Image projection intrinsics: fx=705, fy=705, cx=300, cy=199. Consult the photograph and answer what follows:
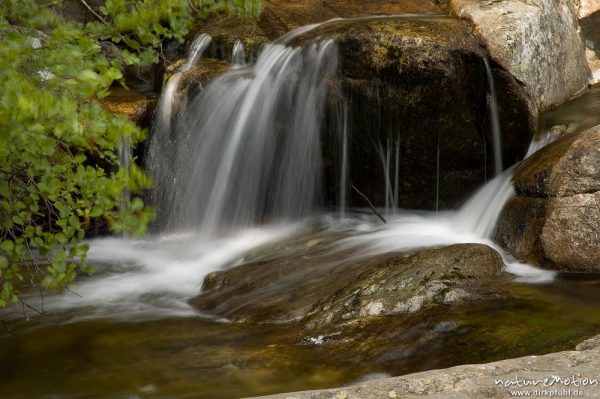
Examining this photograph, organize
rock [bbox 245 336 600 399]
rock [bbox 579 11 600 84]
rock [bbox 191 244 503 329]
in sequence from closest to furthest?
rock [bbox 245 336 600 399]
rock [bbox 191 244 503 329]
rock [bbox 579 11 600 84]

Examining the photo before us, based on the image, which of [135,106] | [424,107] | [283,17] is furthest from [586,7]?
[135,106]

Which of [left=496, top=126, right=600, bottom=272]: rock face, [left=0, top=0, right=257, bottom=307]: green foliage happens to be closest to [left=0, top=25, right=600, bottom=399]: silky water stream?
[left=496, top=126, right=600, bottom=272]: rock face

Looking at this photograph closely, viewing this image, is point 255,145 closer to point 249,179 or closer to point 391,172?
point 249,179

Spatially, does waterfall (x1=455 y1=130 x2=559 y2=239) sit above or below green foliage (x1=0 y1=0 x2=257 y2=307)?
below

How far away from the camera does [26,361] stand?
5285mm

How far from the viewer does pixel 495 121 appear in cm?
859

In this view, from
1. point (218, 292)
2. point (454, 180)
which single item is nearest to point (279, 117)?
point (454, 180)

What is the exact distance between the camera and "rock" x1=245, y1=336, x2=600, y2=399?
279cm

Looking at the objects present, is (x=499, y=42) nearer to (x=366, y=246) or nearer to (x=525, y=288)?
(x=366, y=246)

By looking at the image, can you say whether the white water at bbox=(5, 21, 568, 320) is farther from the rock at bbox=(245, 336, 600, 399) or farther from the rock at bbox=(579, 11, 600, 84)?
the rock at bbox=(579, 11, 600, 84)

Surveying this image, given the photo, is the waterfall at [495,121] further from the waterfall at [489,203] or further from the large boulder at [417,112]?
the waterfall at [489,203]

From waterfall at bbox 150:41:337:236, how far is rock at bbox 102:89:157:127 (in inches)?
23.9

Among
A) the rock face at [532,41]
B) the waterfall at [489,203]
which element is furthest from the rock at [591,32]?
the waterfall at [489,203]

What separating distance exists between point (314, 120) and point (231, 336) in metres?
3.95
